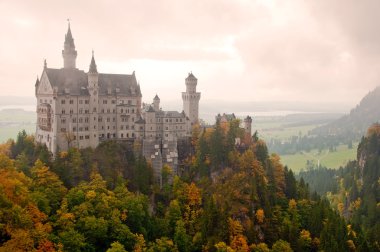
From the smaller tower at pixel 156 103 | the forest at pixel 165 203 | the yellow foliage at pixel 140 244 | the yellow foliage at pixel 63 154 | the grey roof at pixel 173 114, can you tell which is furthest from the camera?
the smaller tower at pixel 156 103

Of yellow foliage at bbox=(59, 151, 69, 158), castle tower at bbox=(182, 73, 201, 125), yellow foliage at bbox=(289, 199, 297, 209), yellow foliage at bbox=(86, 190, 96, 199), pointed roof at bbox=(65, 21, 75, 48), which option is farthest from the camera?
castle tower at bbox=(182, 73, 201, 125)

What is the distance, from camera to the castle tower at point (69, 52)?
126000mm

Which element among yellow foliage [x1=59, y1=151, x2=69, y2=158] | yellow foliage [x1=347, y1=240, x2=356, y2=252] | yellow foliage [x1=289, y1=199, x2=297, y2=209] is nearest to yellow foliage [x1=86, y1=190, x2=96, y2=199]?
yellow foliage [x1=59, y1=151, x2=69, y2=158]

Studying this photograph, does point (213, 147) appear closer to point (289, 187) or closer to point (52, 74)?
point (289, 187)

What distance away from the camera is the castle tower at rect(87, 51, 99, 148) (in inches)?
4788

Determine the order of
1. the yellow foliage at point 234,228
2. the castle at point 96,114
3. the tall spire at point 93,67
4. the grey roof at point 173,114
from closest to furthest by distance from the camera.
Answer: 1. the yellow foliage at point 234,228
2. the castle at point 96,114
3. the tall spire at point 93,67
4. the grey roof at point 173,114

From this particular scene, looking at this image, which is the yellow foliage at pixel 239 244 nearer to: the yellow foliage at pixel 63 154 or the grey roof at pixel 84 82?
the yellow foliage at pixel 63 154

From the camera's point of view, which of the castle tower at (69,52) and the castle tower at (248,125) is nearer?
the castle tower at (69,52)

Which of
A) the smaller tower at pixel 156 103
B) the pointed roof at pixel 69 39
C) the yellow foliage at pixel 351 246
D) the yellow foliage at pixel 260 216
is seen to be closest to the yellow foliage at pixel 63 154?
the pointed roof at pixel 69 39

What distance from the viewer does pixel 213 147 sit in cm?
12531

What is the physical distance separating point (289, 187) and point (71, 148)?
60.8m

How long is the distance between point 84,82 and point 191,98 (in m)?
34.0

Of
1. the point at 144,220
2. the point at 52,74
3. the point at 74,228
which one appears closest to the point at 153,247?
the point at 144,220

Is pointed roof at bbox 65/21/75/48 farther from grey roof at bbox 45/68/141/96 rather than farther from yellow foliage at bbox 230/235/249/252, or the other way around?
yellow foliage at bbox 230/235/249/252
